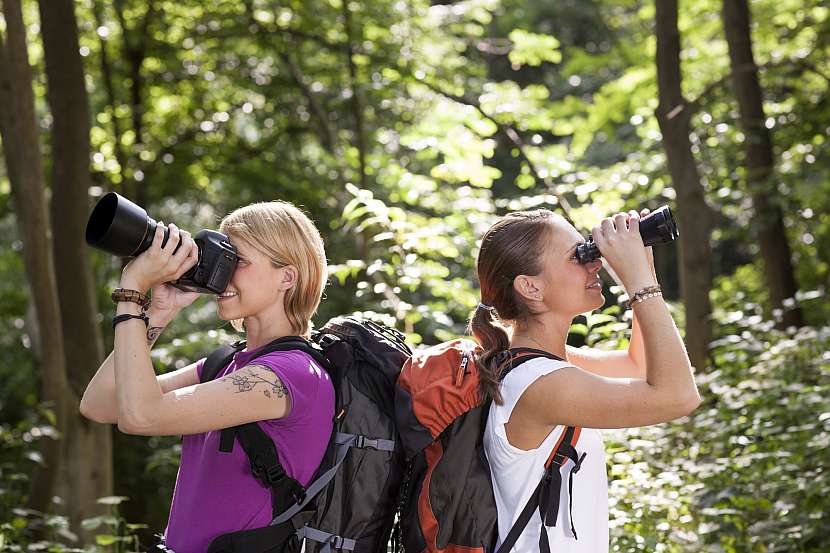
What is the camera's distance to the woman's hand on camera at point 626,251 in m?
2.37

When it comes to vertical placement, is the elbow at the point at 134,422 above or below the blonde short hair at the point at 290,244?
below

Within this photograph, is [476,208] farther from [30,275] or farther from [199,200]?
[199,200]

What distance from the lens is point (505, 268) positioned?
99.9 inches

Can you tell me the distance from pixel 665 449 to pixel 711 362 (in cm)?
207

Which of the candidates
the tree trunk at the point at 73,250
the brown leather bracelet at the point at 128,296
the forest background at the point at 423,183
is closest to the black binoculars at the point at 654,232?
the brown leather bracelet at the point at 128,296

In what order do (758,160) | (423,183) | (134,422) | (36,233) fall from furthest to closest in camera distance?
(758,160) → (423,183) → (36,233) → (134,422)

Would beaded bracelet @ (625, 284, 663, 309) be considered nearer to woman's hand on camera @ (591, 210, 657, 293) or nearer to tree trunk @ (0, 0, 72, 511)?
woman's hand on camera @ (591, 210, 657, 293)

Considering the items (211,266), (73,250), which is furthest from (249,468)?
(73,250)

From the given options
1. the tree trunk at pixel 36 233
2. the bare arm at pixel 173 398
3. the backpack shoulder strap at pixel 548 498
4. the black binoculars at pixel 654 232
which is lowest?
the backpack shoulder strap at pixel 548 498

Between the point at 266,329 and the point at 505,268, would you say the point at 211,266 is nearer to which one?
the point at 266,329

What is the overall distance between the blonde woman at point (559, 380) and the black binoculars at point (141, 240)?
66 centimetres

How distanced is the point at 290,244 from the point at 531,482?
0.84m

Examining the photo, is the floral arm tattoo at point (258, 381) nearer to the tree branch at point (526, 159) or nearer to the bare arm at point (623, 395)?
the bare arm at point (623, 395)

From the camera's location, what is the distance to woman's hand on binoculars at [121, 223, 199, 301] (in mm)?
2328
